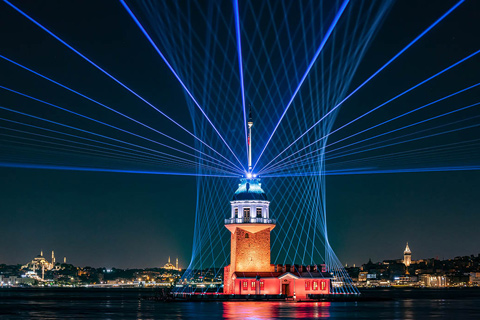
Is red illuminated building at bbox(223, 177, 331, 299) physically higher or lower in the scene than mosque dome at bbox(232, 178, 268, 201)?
lower

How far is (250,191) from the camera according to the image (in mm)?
70375

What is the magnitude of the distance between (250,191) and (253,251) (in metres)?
6.28

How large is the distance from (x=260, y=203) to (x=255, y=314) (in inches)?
861

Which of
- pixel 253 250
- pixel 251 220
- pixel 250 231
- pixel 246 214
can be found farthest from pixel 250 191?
pixel 253 250

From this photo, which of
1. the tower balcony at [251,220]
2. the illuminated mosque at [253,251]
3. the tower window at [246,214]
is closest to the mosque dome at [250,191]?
the illuminated mosque at [253,251]

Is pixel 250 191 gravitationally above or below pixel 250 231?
above

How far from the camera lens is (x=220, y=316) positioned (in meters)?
49.1

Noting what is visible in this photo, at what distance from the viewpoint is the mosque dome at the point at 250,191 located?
70062mm

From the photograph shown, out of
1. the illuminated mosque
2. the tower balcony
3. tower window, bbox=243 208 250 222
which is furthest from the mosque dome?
the tower balcony

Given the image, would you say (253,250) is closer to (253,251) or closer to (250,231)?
(253,251)

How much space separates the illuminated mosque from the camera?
68.6 metres

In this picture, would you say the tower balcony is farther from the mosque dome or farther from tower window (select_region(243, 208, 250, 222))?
the mosque dome

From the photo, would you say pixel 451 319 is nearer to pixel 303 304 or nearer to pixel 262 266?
pixel 303 304

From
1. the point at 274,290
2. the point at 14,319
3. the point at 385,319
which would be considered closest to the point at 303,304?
the point at 274,290
